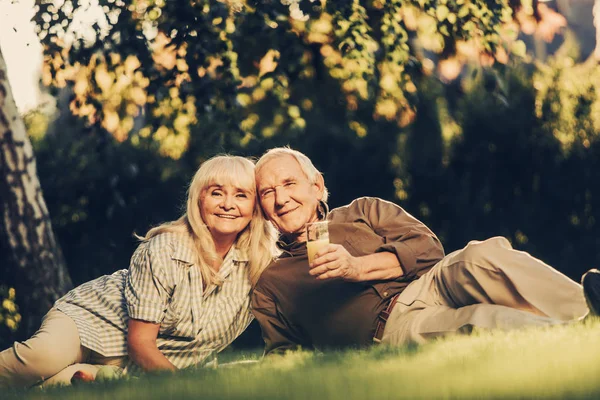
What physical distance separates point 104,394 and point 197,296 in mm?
1244

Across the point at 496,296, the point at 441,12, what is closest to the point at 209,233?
the point at 496,296

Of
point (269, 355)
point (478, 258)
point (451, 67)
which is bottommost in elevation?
point (269, 355)

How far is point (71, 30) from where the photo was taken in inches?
306

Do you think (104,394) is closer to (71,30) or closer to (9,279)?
(71,30)

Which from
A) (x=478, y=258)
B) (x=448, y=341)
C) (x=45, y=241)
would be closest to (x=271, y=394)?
(x=448, y=341)

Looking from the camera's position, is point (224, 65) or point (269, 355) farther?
point (224, 65)

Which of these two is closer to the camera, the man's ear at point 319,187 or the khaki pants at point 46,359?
the khaki pants at point 46,359

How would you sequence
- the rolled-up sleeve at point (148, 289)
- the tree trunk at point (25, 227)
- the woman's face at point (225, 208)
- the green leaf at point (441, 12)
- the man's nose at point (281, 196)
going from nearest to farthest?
the rolled-up sleeve at point (148, 289) < the woman's face at point (225, 208) < the man's nose at point (281, 196) < the green leaf at point (441, 12) < the tree trunk at point (25, 227)

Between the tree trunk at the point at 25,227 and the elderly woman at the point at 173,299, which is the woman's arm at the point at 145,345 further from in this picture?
the tree trunk at the point at 25,227

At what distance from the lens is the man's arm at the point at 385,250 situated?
4.75 m

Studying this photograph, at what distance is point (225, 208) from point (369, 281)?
2.88 feet

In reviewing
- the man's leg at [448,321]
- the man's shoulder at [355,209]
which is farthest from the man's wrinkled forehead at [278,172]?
the man's leg at [448,321]

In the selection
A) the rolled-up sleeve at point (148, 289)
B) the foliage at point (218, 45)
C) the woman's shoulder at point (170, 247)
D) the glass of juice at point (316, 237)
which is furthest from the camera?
the foliage at point (218, 45)

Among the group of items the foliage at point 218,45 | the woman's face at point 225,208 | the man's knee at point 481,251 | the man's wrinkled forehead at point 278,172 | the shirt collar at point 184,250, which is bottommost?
the man's knee at point 481,251
